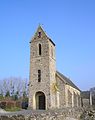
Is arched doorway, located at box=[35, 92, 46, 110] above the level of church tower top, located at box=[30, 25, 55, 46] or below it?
below

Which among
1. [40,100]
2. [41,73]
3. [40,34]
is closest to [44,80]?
[41,73]

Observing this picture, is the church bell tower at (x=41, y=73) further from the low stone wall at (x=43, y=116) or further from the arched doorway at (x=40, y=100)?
the low stone wall at (x=43, y=116)

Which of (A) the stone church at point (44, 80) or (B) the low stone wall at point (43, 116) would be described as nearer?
(B) the low stone wall at point (43, 116)


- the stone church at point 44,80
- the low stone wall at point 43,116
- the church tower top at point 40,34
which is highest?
the church tower top at point 40,34

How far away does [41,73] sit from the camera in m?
43.4

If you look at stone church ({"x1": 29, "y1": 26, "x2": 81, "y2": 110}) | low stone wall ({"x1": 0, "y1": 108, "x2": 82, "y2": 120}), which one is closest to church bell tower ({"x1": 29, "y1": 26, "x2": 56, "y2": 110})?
stone church ({"x1": 29, "y1": 26, "x2": 81, "y2": 110})

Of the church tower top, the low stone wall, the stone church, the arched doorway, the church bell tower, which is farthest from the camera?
the church tower top

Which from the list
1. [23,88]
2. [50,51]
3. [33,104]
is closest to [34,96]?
[33,104]

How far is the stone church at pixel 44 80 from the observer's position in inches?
1673

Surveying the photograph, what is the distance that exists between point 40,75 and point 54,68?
3.76 metres

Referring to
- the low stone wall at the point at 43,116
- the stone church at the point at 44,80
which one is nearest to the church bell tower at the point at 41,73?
the stone church at the point at 44,80

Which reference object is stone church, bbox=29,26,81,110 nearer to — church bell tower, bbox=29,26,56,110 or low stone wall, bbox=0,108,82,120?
church bell tower, bbox=29,26,56,110

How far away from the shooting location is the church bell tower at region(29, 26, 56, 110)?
42.3 meters

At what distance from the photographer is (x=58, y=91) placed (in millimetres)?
44250
